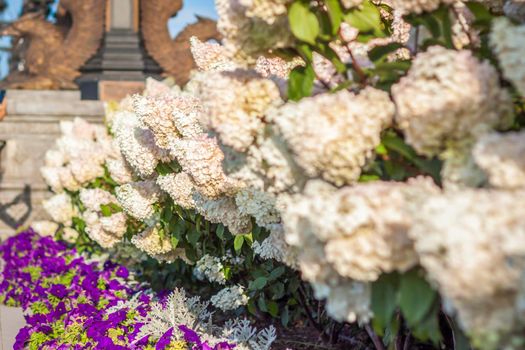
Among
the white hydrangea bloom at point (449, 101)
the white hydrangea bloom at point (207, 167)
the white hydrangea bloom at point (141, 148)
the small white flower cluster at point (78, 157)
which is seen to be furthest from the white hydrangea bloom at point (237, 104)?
the small white flower cluster at point (78, 157)

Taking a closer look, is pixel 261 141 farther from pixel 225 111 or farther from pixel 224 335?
pixel 224 335

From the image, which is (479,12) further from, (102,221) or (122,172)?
(102,221)

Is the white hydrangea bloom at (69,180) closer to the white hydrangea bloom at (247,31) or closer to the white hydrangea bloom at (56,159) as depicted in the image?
the white hydrangea bloom at (56,159)

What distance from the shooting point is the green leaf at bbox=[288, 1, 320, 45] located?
1915 mm

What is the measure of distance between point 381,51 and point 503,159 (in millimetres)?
714

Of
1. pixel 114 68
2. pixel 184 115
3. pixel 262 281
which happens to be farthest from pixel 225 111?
pixel 114 68

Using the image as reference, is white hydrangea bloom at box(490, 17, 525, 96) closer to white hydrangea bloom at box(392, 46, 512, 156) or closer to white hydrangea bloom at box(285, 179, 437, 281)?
white hydrangea bloom at box(392, 46, 512, 156)

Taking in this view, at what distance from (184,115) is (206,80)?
57.3 inches

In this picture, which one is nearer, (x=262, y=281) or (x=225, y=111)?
(x=225, y=111)

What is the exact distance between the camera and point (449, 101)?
5.41 feet

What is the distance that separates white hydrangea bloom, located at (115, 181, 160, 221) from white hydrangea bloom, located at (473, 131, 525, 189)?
298cm

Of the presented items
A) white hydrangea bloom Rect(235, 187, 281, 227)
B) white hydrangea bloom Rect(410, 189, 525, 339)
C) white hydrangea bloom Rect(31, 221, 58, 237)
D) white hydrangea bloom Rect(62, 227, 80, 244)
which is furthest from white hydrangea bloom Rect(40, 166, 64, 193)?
white hydrangea bloom Rect(410, 189, 525, 339)

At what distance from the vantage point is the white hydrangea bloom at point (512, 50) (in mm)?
1539

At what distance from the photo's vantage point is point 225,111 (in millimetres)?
2031
